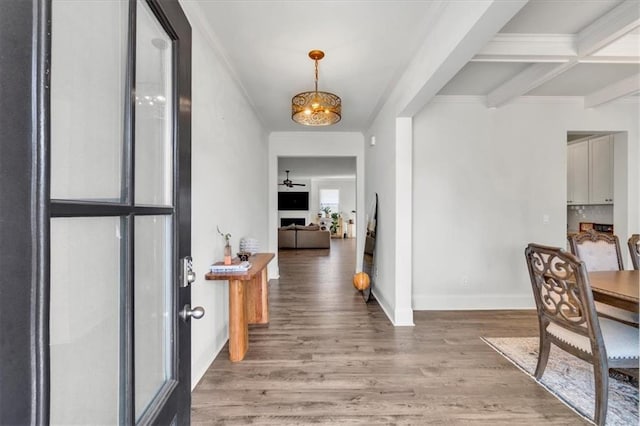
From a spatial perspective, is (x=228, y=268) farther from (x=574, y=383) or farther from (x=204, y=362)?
(x=574, y=383)

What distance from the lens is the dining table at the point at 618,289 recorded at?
1674 millimetres

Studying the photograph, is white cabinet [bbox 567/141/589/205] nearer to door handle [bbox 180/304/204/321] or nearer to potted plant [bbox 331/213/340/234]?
door handle [bbox 180/304/204/321]

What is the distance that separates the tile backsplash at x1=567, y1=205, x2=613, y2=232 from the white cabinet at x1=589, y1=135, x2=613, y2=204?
31 centimetres

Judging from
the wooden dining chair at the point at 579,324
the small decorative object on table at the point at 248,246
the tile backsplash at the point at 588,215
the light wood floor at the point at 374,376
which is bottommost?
the light wood floor at the point at 374,376

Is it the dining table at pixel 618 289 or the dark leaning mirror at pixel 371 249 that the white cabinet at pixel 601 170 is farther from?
the dark leaning mirror at pixel 371 249

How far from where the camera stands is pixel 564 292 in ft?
5.89

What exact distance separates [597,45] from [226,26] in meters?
2.81

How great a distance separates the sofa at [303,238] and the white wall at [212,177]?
580 cm

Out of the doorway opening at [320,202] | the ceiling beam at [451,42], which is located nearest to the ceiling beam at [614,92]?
the ceiling beam at [451,42]

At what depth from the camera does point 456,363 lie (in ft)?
7.75

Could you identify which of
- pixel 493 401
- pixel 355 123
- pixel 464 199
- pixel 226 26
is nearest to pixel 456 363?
pixel 493 401

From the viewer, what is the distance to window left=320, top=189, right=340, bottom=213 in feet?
43.4

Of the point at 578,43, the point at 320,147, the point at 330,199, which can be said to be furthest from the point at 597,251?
the point at 330,199

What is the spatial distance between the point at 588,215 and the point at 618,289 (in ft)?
13.2
